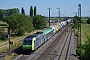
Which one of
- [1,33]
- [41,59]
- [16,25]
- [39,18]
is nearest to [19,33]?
[16,25]

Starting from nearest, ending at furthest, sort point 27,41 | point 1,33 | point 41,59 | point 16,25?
point 41,59, point 27,41, point 1,33, point 16,25

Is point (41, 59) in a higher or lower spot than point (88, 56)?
lower

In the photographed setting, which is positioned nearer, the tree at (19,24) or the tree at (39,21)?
the tree at (19,24)

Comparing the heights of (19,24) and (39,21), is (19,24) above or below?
below

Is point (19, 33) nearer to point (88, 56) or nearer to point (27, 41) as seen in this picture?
point (27, 41)

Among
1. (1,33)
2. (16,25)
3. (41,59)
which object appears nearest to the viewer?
(41,59)

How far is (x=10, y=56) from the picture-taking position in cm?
3056

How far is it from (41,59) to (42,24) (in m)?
54.6

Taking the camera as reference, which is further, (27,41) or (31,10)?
(31,10)

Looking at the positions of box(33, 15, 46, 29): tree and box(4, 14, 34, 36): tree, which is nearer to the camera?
box(4, 14, 34, 36): tree

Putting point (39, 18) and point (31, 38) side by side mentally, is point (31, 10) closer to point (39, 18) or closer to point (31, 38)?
point (39, 18)

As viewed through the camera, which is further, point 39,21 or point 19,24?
point 39,21

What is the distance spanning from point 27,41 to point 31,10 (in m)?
88.3

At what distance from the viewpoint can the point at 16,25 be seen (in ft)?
195
